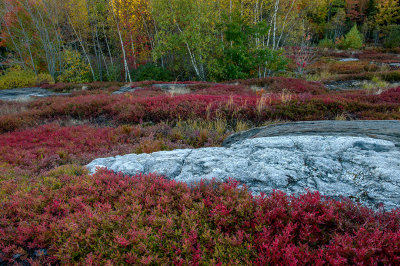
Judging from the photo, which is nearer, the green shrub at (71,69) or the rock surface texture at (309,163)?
the rock surface texture at (309,163)

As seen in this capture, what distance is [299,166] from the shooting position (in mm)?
3463

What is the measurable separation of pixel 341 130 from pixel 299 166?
1.94 meters

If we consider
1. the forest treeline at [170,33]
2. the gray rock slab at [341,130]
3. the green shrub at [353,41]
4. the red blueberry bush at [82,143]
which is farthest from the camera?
the green shrub at [353,41]

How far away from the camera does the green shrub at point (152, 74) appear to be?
1020 inches

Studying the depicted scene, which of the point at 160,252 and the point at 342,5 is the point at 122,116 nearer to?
the point at 160,252

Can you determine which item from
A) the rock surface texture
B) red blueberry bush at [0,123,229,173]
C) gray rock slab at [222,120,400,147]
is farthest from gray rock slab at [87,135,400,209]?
red blueberry bush at [0,123,229,173]

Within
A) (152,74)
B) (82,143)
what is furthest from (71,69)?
(82,143)

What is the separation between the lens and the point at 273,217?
244 cm

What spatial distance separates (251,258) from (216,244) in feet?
1.25

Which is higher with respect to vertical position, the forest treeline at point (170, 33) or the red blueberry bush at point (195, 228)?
the forest treeline at point (170, 33)

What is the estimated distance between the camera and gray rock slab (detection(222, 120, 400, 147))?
414 cm

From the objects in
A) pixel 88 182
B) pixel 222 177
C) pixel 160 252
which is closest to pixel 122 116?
pixel 88 182

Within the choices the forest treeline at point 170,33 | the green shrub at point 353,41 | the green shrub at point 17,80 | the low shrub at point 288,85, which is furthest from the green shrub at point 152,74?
the green shrub at point 353,41

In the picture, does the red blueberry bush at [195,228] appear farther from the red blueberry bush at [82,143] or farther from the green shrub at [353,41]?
the green shrub at [353,41]
